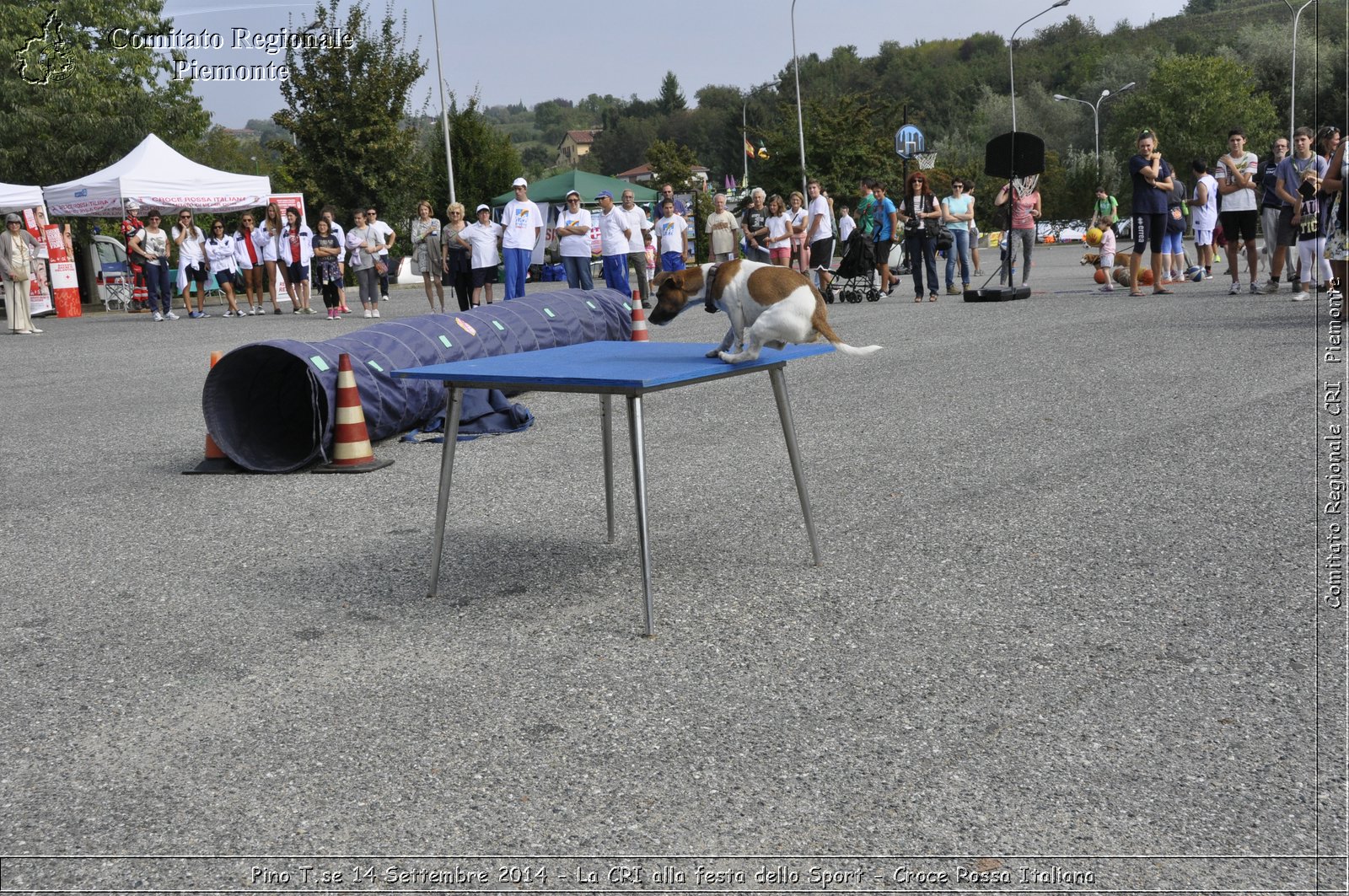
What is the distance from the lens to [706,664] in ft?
13.2

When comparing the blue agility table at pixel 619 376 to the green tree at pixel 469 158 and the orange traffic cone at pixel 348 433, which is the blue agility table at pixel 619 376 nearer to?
the orange traffic cone at pixel 348 433

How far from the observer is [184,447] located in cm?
887

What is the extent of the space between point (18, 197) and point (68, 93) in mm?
12385

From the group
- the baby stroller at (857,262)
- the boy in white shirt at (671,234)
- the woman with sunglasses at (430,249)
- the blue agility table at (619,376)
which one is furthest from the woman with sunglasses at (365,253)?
the blue agility table at (619,376)

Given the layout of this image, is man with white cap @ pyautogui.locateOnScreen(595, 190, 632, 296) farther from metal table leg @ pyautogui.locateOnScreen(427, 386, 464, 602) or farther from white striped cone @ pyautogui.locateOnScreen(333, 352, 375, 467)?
metal table leg @ pyautogui.locateOnScreen(427, 386, 464, 602)

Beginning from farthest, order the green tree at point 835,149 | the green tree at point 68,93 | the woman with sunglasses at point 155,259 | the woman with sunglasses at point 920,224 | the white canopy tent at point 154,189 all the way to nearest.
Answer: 1. the green tree at point 835,149
2. the green tree at point 68,93
3. the white canopy tent at point 154,189
4. the woman with sunglasses at point 155,259
5. the woman with sunglasses at point 920,224

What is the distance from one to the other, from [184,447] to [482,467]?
276cm

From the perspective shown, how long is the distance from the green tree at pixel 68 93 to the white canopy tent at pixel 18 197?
11.5 m

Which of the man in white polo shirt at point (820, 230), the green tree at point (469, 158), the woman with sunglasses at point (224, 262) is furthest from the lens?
the green tree at point (469, 158)

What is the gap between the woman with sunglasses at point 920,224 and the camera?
18.4m

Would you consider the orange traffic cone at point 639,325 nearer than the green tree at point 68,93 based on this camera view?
Yes

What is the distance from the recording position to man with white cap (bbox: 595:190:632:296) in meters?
18.0

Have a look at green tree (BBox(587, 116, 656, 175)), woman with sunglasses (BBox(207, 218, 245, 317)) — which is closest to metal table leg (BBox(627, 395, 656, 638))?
woman with sunglasses (BBox(207, 218, 245, 317))

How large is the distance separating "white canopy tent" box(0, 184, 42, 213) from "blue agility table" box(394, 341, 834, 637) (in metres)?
21.0
